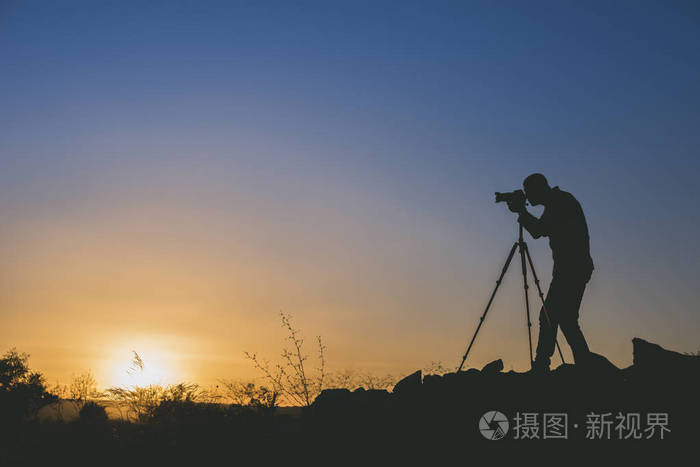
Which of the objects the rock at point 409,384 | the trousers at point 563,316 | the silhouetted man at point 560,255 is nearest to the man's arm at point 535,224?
the silhouetted man at point 560,255

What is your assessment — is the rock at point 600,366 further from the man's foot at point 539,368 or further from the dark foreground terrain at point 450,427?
the man's foot at point 539,368

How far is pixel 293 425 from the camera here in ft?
24.4

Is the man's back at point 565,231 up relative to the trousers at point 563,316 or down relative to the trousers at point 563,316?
up

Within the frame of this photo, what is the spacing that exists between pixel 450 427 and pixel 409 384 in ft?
4.49

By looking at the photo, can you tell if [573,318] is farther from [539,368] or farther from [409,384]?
[409,384]

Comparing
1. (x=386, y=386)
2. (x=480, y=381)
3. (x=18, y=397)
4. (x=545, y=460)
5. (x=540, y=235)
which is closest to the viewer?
(x=545, y=460)

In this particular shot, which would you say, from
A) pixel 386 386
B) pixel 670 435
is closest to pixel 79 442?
pixel 386 386

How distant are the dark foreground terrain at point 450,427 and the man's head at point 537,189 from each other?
2649 mm

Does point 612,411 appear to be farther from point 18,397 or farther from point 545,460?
point 18,397

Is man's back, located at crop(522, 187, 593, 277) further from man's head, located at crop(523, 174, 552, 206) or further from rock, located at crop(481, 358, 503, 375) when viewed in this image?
rock, located at crop(481, 358, 503, 375)

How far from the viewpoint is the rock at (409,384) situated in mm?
7473

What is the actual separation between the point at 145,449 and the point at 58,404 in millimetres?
4630
